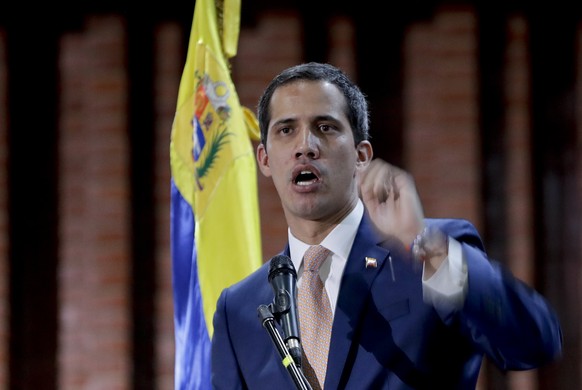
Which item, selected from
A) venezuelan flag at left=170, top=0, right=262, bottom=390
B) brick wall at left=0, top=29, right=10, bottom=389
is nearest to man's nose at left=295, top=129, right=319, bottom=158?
venezuelan flag at left=170, top=0, right=262, bottom=390

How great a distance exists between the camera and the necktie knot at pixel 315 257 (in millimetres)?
1455

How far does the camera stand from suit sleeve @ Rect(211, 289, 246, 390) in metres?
1.47

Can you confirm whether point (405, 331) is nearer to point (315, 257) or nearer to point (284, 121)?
point (315, 257)

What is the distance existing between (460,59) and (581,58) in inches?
15.3

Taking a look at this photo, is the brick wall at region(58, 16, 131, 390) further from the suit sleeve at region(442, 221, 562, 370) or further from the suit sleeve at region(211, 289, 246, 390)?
the suit sleeve at region(442, 221, 562, 370)

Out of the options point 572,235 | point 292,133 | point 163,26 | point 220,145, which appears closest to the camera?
point 292,133

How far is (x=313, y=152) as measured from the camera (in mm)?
1424

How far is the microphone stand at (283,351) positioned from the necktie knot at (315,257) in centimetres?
23

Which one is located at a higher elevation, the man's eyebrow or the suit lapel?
the man's eyebrow

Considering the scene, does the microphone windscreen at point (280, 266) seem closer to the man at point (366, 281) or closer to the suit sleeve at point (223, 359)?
the man at point (366, 281)

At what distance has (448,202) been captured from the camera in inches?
111

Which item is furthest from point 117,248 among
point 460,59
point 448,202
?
point 460,59

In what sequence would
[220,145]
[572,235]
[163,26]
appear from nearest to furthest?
[220,145] < [572,235] < [163,26]

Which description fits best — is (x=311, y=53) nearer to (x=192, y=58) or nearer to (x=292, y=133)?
(x=192, y=58)
